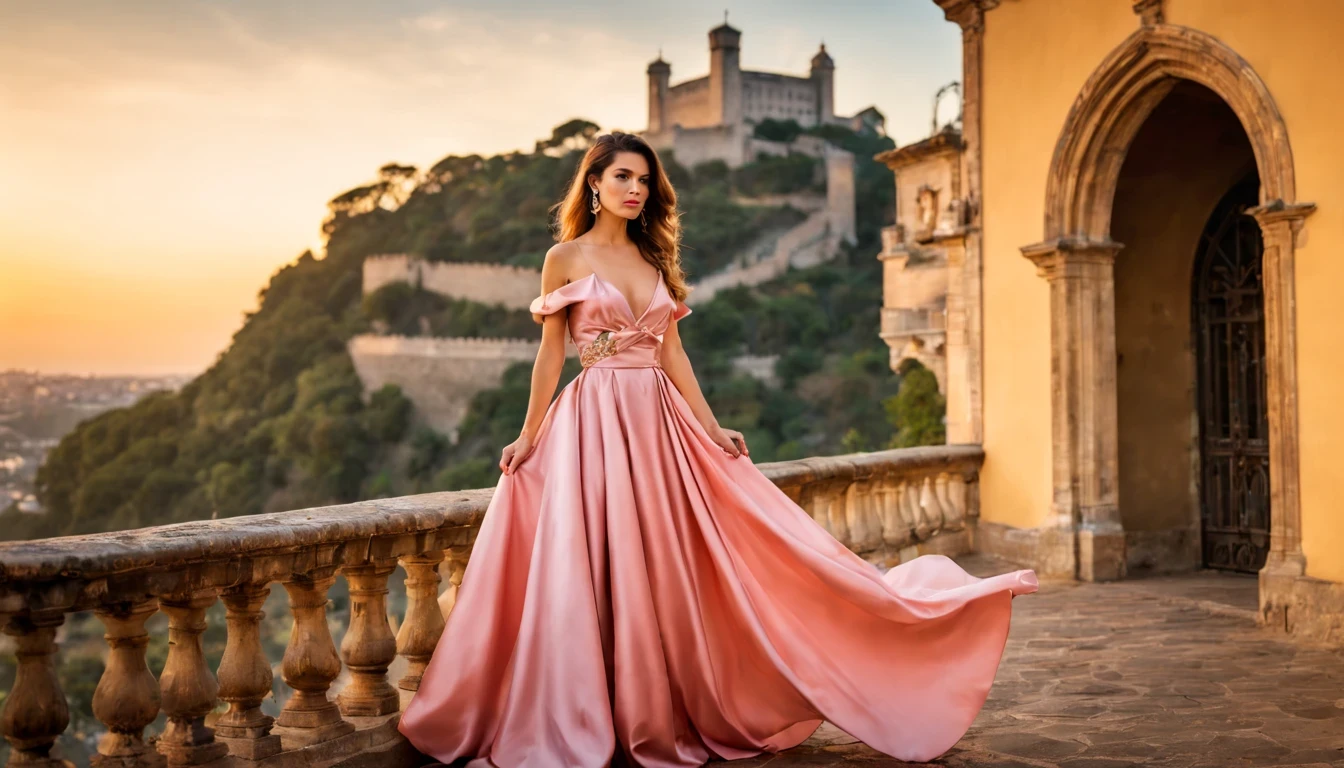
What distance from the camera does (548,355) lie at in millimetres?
3129

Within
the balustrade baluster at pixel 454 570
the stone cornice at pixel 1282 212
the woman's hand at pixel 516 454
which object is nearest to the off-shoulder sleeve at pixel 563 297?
the woman's hand at pixel 516 454

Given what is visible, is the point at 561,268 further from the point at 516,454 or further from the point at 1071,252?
the point at 1071,252

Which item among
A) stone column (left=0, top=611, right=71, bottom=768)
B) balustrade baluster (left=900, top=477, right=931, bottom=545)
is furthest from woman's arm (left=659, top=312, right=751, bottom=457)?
balustrade baluster (left=900, top=477, right=931, bottom=545)

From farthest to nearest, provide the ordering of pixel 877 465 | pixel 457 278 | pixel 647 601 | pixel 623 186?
pixel 457 278
pixel 877 465
pixel 623 186
pixel 647 601

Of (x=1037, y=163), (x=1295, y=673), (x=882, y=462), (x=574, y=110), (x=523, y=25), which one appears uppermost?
(x=523, y=25)

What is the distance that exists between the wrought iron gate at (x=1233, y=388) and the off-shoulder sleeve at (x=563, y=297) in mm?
5174

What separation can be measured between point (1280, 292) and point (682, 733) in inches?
147

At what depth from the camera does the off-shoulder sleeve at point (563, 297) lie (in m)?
3.11

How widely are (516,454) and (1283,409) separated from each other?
3.84 m

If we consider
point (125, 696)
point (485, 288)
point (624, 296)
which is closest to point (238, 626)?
point (125, 696)

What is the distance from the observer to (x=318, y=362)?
57094mm

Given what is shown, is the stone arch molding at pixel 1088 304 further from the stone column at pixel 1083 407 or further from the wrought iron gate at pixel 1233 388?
the wrought iron gate at pixel 1233 388

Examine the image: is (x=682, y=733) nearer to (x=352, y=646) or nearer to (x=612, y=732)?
(x=612, y=732)

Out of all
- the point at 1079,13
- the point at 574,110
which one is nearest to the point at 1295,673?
the point at 1079,13
